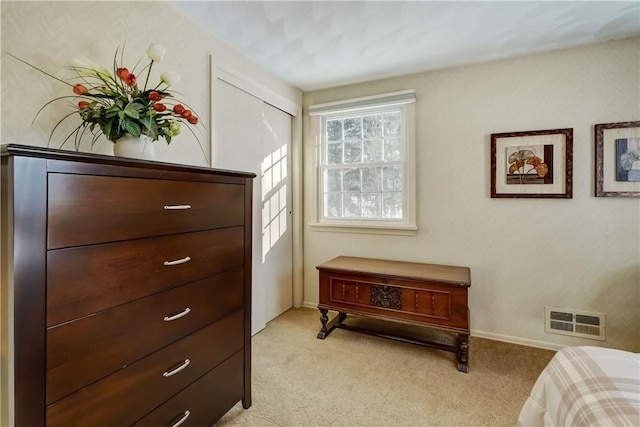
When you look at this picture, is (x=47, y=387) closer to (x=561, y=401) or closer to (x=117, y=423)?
(x=117, y=423)

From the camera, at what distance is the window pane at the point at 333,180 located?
3.26 m

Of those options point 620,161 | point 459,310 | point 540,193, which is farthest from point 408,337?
point 620,161

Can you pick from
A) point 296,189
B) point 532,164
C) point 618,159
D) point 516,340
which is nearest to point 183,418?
point 296,189

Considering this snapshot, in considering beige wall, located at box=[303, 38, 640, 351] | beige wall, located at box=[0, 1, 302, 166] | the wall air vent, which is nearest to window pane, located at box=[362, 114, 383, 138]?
beige wall, located at box=[303, 38, 640, 351]

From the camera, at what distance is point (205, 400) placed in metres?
1.44

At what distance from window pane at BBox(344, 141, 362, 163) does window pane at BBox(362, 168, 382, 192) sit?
0.15 metres

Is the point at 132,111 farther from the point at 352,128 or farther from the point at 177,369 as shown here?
the point at 352,128

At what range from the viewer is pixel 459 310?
7.23 feet

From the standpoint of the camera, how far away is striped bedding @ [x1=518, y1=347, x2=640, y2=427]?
833 millimetres

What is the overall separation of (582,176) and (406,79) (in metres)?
1.69

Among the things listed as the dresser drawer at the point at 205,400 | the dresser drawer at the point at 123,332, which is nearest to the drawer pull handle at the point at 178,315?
the dresser drawer at the point at 123,332

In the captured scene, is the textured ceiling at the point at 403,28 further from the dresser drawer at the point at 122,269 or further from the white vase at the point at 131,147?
the dresser drawer at the point at 122,269

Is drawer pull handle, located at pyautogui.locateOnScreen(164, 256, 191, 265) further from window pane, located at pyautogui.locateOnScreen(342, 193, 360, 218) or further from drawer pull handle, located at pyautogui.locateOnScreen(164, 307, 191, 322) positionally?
window pane, located at pyautogui.locateOnScreen(342, 193, 360, 218)

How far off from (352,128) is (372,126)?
216 mm
